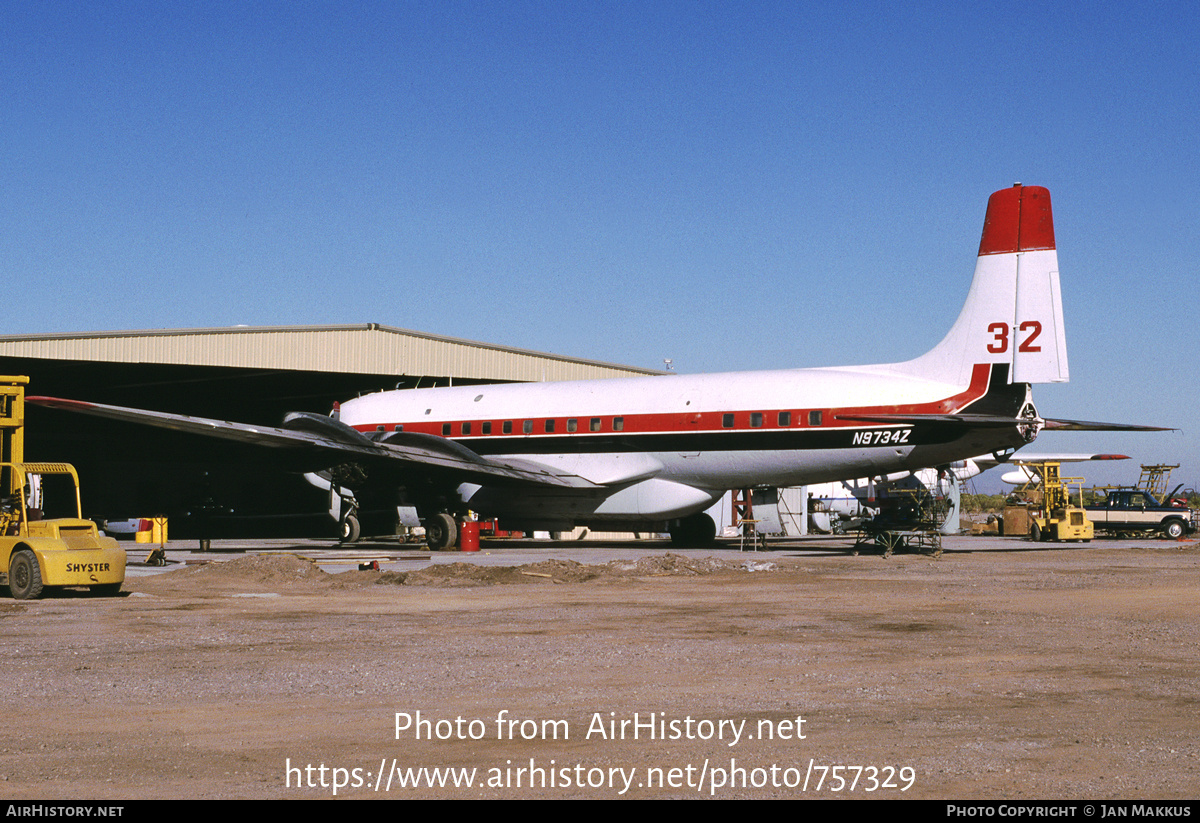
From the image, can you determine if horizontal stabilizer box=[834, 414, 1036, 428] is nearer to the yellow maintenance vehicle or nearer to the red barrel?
the red barrel

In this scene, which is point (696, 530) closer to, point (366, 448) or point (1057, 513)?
point (366, 448)

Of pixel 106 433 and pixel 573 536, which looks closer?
pixel 573 536

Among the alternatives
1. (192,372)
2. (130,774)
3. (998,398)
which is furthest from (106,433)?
(130,774)

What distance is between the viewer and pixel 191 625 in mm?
13242

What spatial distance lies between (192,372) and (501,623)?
3125 centimetres

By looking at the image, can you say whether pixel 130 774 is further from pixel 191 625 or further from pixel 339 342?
pixel 339 342

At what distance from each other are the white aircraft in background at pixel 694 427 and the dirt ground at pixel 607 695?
8561 mm

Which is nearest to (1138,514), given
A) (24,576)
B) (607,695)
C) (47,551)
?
(47,551)

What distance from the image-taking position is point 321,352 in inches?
1533

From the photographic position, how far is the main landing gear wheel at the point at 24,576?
15992mm

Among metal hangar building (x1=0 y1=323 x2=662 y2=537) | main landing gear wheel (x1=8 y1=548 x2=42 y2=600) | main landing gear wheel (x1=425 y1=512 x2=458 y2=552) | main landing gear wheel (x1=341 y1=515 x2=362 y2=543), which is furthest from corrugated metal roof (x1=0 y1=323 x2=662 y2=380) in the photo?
main landing gear wheel (x1=8 y1=548 x2=42 y2=600)

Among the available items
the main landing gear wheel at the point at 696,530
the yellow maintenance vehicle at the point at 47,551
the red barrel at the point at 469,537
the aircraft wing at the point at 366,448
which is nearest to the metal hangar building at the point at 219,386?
the aircraft wing at the point at 366,448

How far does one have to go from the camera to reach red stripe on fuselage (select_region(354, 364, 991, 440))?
83.6ft

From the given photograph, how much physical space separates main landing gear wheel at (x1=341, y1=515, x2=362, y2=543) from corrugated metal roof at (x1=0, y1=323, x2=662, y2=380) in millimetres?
7960
